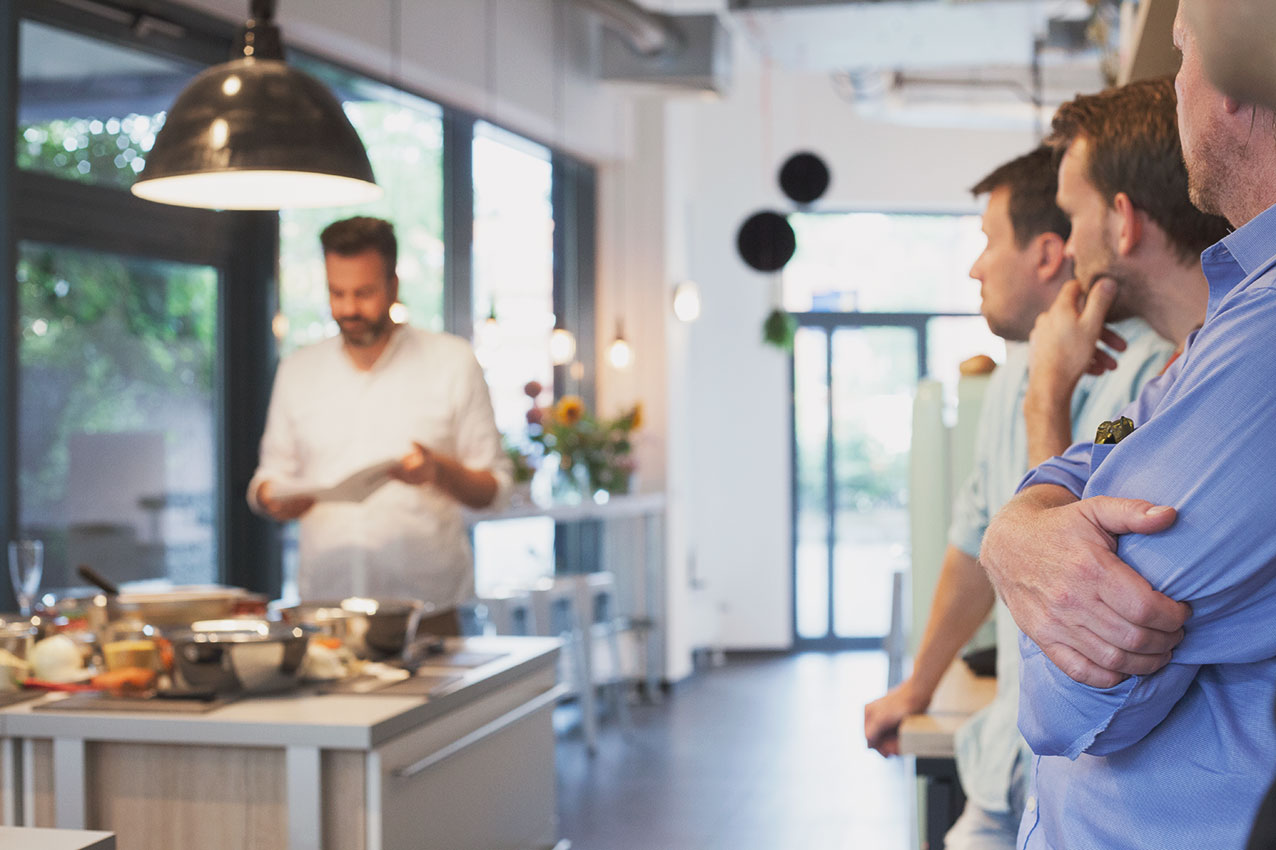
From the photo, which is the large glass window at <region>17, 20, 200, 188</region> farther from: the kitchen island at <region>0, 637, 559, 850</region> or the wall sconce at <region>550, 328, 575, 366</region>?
the wall sconce at <region>550, 328, 575, 366</region>

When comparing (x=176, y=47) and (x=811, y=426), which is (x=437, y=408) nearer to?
(x=176, y=47)

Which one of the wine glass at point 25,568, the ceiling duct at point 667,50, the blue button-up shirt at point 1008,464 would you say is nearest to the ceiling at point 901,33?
the ceiling duct at point 667,50

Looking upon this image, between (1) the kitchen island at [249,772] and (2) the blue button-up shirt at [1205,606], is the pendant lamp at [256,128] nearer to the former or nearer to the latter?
(1) the kitchen island at [249,772]

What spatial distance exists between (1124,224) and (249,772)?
143 cm

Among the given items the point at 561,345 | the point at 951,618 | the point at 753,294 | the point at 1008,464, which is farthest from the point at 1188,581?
the point at 753,294

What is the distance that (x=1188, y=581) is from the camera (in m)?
0.86

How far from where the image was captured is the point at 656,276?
8.02 m

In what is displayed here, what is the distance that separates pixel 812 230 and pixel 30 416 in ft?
23.5

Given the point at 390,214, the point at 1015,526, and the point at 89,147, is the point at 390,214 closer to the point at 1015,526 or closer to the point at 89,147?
the point at 89,147

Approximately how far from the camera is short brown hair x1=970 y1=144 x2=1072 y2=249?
1.89 m

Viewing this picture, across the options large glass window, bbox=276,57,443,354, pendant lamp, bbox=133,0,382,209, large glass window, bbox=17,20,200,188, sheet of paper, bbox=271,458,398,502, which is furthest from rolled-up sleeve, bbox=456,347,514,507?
large glass window, bbox=276,57,443,354

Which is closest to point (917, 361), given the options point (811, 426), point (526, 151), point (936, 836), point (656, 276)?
point (811, 426)

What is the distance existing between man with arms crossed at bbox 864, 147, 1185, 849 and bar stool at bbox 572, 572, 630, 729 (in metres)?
4.33

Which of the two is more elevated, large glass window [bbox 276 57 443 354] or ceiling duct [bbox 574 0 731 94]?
ceiling duct [bbox 574 0 731 94]
